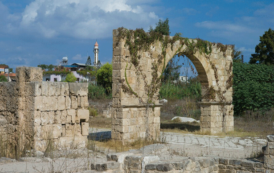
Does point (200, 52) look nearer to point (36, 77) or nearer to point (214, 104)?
point (214, 104)

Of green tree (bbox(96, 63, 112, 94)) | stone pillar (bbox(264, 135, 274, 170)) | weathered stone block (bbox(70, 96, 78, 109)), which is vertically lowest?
stone pillar (bbox(264, 135, 274, 170))

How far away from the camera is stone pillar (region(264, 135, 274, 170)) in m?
7.01

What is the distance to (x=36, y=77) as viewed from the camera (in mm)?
7883

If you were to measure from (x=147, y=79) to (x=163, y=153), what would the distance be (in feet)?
12.7

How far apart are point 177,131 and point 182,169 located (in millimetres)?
7411

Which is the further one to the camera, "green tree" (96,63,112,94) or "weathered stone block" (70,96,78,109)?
"green tree" (96,63,112,94)

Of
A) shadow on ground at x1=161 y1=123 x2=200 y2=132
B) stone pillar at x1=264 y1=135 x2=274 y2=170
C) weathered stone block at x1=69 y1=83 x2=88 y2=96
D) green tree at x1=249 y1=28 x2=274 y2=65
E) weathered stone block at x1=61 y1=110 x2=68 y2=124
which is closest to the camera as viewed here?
stone pillar at x1=264 y1=135 x2=274 y2=170

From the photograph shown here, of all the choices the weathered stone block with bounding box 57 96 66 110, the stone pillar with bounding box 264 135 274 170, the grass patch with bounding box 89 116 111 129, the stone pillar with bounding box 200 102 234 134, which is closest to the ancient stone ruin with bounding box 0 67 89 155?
the weathered stone block with bounding box 57 96 66 110

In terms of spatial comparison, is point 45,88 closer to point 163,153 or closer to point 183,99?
point 163,153

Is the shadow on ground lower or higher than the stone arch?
lower

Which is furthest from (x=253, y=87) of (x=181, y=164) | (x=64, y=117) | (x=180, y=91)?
(x=181, y=164)

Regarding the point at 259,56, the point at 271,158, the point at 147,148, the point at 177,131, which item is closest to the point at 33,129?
the point at 147,148

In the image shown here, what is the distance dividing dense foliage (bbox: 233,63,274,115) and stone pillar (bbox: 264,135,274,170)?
10.7 m

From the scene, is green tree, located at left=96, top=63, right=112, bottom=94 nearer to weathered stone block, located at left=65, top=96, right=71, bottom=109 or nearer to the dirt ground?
the dirt ground
